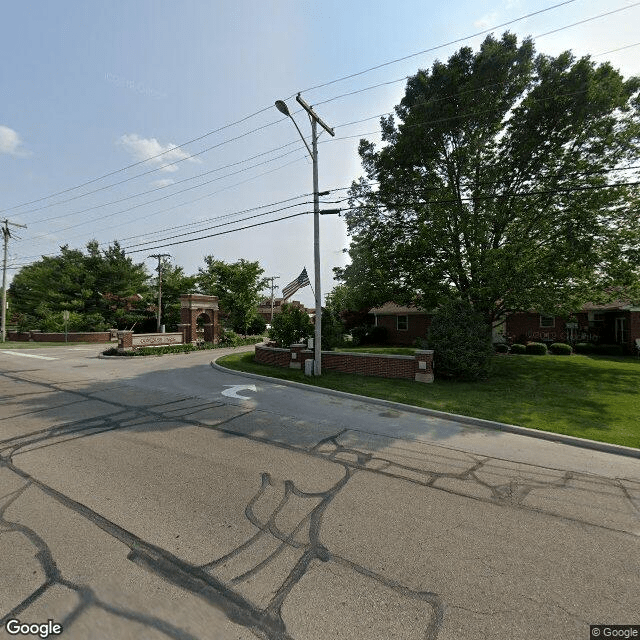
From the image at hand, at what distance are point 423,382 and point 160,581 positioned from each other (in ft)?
37.3

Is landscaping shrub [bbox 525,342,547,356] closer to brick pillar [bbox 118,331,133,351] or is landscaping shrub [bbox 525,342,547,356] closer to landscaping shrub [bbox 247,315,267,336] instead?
landscaping shrub [bbox 247,315,267,336]

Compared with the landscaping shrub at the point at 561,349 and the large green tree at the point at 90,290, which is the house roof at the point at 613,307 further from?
the large green tree at the point at 90,290

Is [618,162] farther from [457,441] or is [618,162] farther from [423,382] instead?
[457,441]

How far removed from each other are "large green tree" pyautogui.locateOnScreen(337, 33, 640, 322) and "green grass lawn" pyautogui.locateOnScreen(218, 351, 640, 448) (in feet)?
11.1

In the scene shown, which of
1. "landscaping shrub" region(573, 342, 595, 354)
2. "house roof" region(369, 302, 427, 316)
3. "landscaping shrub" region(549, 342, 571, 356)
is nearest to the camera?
"landscaping shrub" region(549, 342, 571, 356)

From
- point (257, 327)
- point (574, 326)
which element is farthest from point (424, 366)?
point (257, 327)

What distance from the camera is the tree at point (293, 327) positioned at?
17438mm

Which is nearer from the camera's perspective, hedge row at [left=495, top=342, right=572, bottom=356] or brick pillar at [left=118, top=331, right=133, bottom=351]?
brick pillar at [left=118, top=331, right=133, bottom=351]

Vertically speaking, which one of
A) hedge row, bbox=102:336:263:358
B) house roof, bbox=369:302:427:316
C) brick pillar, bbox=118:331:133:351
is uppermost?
house roof, bbox=369:302:427:316

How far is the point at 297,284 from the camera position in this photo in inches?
828

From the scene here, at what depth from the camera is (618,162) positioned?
13188 mm

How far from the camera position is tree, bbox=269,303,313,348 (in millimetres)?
17438

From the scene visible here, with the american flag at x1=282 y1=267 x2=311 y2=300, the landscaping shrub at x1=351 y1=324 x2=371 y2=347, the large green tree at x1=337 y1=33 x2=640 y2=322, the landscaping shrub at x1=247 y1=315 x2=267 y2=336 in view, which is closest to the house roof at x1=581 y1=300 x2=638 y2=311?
the large green tree at x1=337 y1=33 x2=640 y2=322

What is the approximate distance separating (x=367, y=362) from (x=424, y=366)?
2.36m
